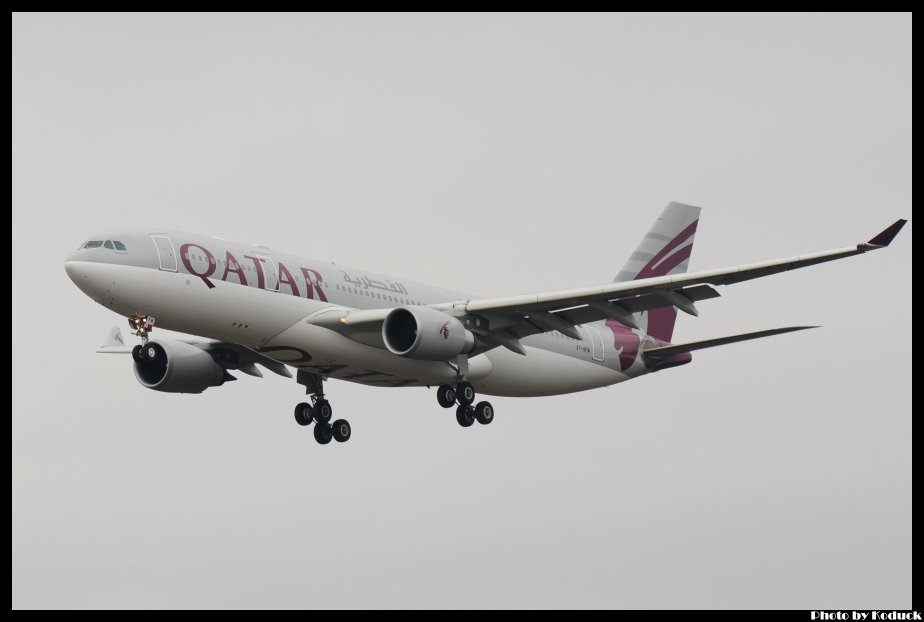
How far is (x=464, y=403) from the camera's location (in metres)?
44.6

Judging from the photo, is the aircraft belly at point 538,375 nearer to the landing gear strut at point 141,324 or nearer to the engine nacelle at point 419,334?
the engine nacelle at point 419,334

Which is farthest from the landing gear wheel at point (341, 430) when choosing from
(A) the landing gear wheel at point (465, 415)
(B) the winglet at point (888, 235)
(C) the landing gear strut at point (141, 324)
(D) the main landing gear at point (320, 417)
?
(B) the winglet at point (888, 235)

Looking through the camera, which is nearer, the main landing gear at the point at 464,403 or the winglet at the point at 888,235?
the winglet at the point at 888,235

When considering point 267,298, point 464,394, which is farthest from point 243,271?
point 464,394

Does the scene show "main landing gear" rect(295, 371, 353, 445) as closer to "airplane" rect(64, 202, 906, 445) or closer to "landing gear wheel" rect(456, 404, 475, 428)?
"airplane" rect(64, 202, 906, 445)

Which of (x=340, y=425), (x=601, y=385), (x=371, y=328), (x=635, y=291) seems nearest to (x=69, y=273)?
(x=371, y=328)

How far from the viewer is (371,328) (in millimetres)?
41625

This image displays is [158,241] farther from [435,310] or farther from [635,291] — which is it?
[635,291]

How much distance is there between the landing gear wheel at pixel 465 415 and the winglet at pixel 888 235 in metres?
14.0

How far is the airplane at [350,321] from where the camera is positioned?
38.8 meters

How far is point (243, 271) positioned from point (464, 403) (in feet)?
27.0

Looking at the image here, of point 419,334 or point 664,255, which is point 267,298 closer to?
point 419,334

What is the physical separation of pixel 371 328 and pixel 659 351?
11711 millimetres

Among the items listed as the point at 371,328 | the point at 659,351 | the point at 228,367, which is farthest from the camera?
the point at 659,351
